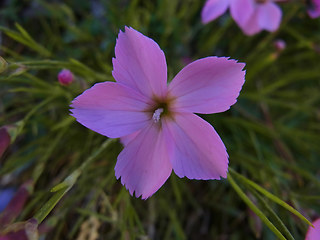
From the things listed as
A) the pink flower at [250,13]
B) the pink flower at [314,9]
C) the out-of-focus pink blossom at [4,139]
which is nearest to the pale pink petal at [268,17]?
the pink flower at [250,13]

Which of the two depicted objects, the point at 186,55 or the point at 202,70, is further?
the point at 186,55

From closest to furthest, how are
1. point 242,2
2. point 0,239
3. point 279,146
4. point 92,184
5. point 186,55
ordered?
1. point 0,239
2. point 242,2
3. point 92,184
4. point 279,146
5. point 186,55

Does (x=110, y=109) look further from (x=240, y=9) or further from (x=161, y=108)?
(x=240, y=9)

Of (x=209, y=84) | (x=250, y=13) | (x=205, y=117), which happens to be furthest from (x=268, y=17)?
(x=209, y=84)

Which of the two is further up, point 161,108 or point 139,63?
point 139,63

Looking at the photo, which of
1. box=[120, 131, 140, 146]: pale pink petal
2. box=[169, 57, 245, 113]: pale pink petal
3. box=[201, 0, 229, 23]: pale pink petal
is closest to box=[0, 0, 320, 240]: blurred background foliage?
box=[201, 0, 229, 23]: pale pink petal

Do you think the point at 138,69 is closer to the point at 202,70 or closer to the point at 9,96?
the point at 202,70

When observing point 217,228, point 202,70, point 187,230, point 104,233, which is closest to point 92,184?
point 104,233

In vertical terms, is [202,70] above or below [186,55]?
above
